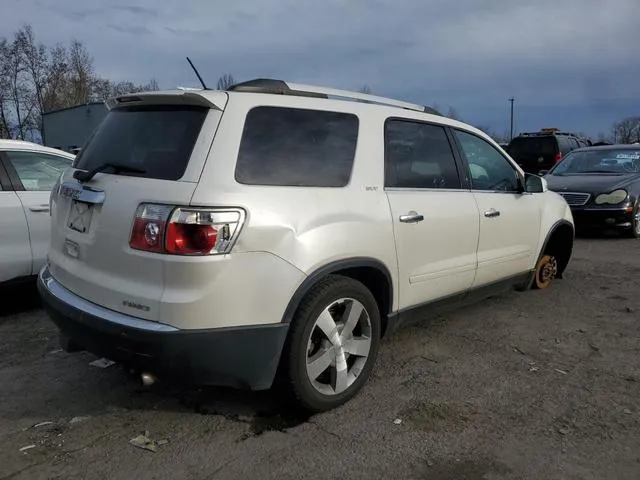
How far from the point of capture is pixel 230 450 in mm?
3039

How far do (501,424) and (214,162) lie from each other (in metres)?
2.16

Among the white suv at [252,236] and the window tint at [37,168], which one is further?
the window tint at [37,168]

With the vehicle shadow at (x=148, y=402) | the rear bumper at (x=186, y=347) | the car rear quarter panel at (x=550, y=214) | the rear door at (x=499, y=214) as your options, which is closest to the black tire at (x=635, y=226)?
the car rear quarter panel at (x=550, y=214)

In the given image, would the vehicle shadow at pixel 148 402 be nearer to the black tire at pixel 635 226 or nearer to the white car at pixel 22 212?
the white car at pixel 22 212

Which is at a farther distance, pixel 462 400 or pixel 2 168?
pixel 2 168

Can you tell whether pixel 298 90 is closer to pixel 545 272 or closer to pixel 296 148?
pixel 296 148

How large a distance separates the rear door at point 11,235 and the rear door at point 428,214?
11.5 ft

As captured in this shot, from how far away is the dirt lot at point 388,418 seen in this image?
2.89 meters

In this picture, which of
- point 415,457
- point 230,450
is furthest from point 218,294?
point 415,457

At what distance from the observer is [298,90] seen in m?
3.43

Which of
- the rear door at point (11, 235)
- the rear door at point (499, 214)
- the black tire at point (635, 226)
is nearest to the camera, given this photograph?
the rear door at point (499, 214)

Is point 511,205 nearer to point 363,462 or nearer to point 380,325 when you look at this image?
point 380,325

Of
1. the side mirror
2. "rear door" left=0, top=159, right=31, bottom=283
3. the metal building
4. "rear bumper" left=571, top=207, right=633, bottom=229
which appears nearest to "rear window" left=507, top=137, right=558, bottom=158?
"rear bumper" left=571, top=207, right=633, bottom=229

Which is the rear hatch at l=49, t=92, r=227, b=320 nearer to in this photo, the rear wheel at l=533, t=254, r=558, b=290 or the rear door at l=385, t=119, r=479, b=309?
the rear door at l=385, t=119, r=479, b=309
